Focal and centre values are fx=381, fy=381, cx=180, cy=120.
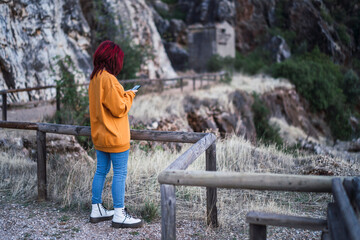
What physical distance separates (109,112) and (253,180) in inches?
60.9

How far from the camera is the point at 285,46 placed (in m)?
30.6

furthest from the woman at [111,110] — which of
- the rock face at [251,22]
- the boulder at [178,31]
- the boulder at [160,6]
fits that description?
the boulder at [160,6]

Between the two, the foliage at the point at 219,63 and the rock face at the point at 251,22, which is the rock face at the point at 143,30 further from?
the rock face at the point at 251,22

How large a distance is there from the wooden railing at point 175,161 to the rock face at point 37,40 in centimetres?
609

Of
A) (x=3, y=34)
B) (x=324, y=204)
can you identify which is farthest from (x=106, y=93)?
(x=3, y=34)

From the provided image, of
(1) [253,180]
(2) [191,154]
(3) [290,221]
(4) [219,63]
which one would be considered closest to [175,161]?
(2) [191,154]

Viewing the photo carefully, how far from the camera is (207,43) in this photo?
28.2 meters

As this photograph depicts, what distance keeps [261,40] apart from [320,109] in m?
14.2

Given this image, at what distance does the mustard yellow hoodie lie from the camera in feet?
10.8

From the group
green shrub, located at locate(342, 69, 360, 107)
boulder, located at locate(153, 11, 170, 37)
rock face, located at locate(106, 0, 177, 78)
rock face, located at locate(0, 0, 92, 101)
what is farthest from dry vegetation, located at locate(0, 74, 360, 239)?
boulder, located at locate(153, 11, 170, 37)

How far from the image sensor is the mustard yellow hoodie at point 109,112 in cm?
330

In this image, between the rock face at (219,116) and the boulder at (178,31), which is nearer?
the rock face at (219,116)

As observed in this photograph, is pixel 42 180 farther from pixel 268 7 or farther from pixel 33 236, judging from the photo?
pixel 268 7

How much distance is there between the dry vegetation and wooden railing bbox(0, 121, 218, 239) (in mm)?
254
